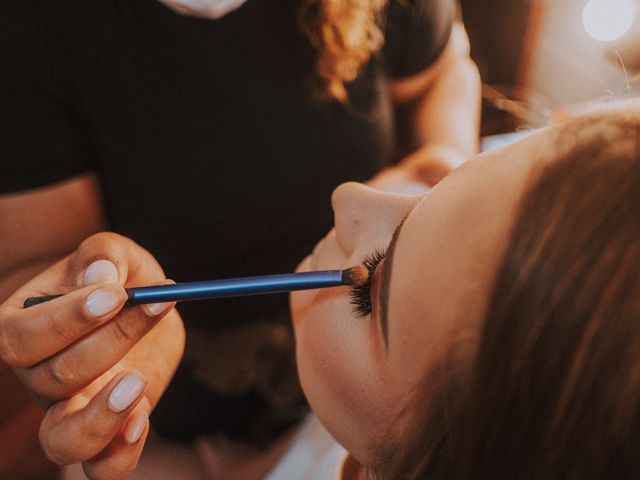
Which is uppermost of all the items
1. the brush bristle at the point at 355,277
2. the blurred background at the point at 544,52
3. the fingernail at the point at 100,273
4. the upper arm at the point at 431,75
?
the fingernail at the point at 100,273

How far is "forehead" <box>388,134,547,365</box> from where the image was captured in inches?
11.2

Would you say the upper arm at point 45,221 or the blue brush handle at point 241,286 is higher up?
the blue brush handle at point 241,286

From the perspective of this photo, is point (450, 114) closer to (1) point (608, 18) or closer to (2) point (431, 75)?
(2) point (431, 75)

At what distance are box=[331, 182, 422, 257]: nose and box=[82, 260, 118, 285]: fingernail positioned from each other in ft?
0.60

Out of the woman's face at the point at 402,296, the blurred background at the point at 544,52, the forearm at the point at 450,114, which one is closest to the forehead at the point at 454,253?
the woman's face at the point at 402,296

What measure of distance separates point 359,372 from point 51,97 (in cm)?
40

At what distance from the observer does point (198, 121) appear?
0.54 m

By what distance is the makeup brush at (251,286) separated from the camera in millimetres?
350

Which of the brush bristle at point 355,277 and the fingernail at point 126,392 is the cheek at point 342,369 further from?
the fingernail at point 126,392

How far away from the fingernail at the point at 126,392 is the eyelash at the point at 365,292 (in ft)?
0.55

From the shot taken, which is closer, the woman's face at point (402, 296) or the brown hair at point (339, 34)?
the woman's face at point (402, 296)

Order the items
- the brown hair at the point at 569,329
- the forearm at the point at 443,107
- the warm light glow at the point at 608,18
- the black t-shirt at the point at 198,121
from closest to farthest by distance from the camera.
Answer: the brown hair at the point at 569,329 < the black t-shirt at the point at 198,121 < the forearm at the point at 443,107 < the warm light glow at the point at 608,18

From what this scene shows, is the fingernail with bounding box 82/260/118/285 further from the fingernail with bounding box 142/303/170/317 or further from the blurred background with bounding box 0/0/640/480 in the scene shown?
the blurred background with bounding box 0/0/640/480

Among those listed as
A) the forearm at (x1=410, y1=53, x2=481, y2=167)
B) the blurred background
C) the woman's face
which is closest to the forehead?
the woman's face
